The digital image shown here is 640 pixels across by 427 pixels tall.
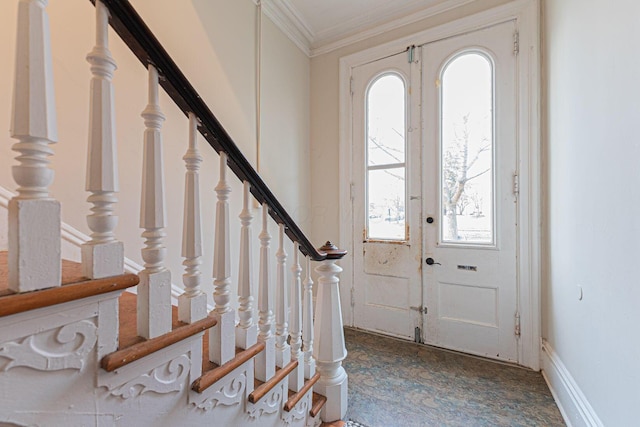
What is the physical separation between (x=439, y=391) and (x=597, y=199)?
144 centimetres

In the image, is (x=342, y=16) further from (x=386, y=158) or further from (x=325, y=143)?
(x=386, y=158)

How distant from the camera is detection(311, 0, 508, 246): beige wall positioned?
290 cm

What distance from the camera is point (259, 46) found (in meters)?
2.32

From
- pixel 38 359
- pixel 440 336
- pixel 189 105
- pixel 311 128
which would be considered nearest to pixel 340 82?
pixel 311 128

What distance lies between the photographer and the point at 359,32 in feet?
9.00

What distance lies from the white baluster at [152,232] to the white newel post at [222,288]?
211 mm

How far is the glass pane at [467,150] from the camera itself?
226cm

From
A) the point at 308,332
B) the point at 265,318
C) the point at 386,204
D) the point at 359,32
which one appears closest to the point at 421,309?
the point at 386,204

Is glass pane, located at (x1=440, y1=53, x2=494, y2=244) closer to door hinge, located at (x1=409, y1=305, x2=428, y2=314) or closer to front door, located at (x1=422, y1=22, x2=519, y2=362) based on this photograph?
front door, located at (x1=422, y1=22, x2=519, y2=362)

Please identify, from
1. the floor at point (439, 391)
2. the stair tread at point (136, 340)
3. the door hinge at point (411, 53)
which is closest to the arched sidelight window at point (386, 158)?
the door hinge at point (411, 53)

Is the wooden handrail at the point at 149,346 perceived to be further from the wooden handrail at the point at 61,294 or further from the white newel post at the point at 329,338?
the white newel post at the point at 329,338

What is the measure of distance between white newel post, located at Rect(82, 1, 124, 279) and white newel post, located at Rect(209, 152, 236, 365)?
0.33 m

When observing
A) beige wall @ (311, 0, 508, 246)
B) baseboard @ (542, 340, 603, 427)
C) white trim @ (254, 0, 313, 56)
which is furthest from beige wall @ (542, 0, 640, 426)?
white trim @ (254, 0, 313, 56)

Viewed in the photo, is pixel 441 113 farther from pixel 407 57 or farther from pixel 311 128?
pixel 311 128
